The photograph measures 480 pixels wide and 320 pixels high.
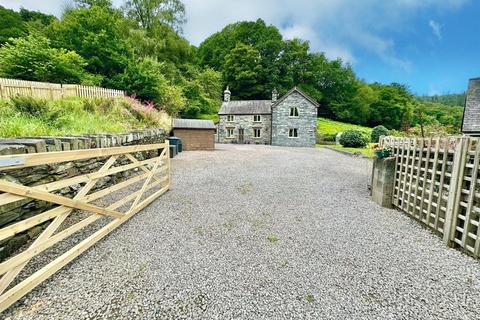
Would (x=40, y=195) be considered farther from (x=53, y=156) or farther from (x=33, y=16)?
(x=33, y=16)

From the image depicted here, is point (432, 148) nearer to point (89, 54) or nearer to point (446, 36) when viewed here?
point (89, 54)

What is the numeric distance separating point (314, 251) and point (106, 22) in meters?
22.0

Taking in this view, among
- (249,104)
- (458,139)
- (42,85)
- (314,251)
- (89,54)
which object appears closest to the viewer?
(314,251)

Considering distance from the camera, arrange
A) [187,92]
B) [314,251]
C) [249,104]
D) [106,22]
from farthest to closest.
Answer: [187,92] < [249,104] < [106,22] < [314,251]

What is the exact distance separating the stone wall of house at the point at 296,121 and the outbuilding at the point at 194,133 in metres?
10.3

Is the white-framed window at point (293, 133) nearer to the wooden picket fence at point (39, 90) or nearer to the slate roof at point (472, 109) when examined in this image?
the slate roof at point (472, 109)

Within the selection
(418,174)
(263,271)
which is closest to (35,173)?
(263,271)

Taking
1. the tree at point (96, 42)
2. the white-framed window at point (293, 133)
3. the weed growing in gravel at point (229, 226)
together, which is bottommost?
the weed growing in gravel at point (229, 226)

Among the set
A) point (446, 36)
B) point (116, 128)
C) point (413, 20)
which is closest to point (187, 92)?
point (116, 128)

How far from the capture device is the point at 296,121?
75.8ft

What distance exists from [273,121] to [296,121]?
2.62 metres

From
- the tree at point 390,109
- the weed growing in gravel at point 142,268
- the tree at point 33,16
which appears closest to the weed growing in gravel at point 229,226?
the weed growing in gravel at point 142,268

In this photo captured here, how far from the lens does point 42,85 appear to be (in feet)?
32.0

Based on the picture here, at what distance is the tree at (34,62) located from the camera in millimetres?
10352
